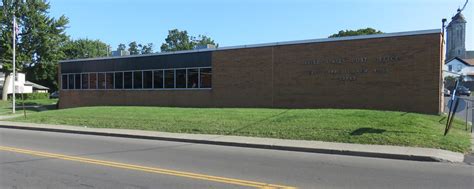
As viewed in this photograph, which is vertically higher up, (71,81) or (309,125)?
(71,81)

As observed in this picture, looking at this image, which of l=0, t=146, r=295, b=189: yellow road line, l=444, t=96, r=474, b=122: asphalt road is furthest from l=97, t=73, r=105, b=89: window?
l=444, t=96, r=474, b=122: asphalt road

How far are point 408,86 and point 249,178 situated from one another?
14724mm

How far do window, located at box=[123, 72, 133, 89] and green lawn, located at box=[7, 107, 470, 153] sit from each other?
9.63 m

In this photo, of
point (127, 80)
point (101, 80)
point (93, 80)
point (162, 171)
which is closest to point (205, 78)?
point (127, 80)

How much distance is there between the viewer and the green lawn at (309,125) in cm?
1344

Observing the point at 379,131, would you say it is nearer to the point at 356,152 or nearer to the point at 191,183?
the point at 356,152

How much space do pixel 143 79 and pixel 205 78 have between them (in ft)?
19.1

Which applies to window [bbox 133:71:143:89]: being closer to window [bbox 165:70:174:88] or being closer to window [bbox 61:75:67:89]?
window [bbox 165:70:174:88]

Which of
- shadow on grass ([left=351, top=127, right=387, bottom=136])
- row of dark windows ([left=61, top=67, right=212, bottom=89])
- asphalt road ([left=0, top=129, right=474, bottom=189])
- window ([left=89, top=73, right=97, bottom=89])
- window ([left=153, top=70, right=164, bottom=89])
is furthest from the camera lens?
window ([left=89, top=73, right=97, bottom=89])

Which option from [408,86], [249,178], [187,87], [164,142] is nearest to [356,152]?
[249,178]

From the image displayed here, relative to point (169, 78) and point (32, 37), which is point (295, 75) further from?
point (32, 37)

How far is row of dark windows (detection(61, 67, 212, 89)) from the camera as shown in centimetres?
2877

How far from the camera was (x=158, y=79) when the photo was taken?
3106cm

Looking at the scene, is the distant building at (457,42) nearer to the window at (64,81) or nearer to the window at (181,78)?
the window at (64,81)
